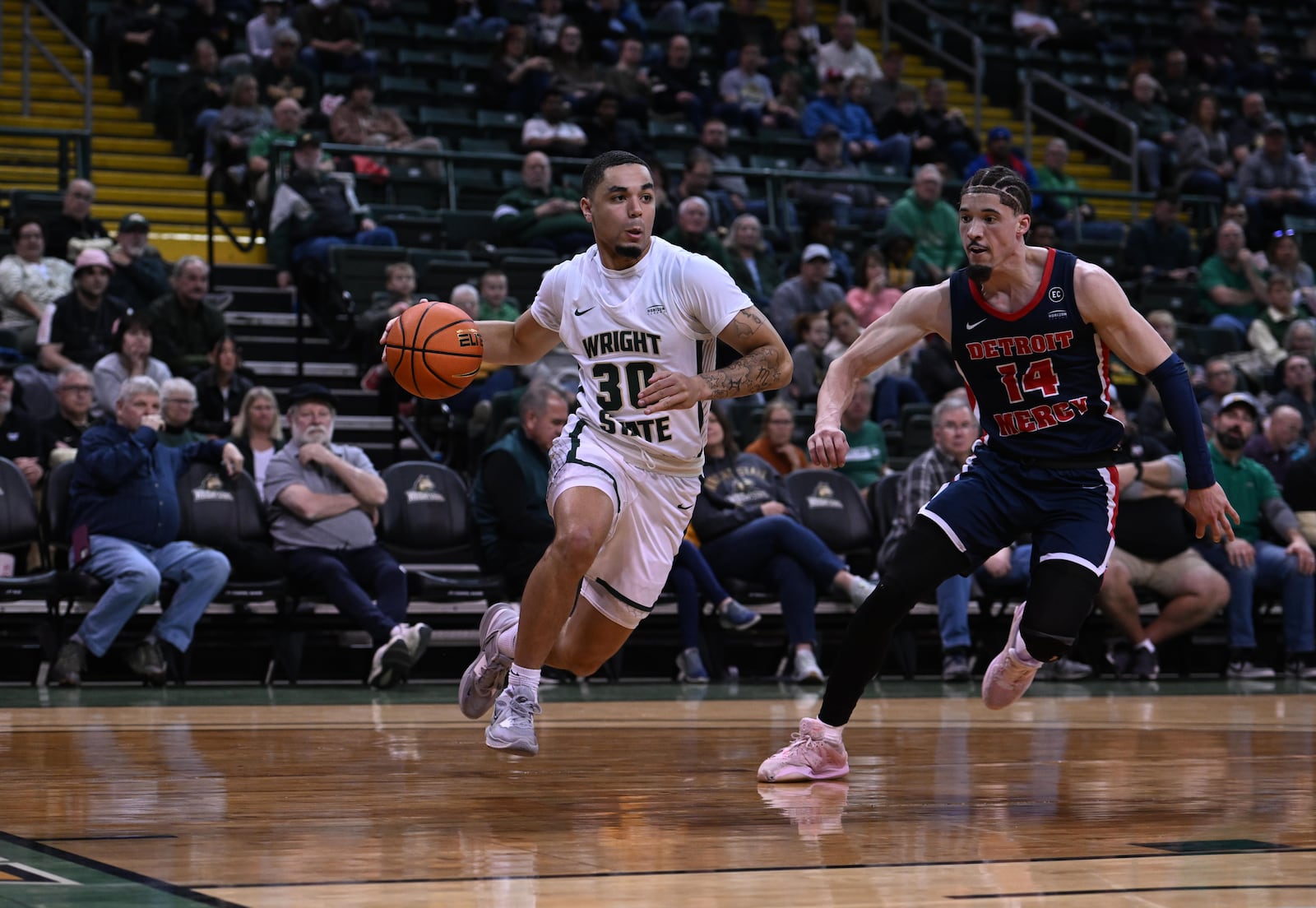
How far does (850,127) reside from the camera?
18469 mm

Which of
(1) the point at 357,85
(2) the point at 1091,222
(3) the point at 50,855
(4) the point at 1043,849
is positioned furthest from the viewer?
(2) the point at 1091,222

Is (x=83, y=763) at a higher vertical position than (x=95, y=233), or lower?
lower

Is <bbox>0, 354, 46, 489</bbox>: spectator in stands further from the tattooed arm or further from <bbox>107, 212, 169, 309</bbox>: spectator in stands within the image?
the tattooed arm

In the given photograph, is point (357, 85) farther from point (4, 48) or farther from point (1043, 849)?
point (1043, 849)

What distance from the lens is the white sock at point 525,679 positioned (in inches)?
219

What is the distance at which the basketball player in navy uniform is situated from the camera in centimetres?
555

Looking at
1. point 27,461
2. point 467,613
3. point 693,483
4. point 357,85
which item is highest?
point 357,85

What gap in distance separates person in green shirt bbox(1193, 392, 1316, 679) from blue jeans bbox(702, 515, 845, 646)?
2777 mm

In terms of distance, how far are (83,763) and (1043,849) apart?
10.3 ft

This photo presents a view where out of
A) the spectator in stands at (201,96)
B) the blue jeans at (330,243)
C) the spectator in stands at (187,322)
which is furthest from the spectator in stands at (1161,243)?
the spectator in stands at (187,322)

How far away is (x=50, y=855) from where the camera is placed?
13.1 feet

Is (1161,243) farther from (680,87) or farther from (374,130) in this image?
(374,130)

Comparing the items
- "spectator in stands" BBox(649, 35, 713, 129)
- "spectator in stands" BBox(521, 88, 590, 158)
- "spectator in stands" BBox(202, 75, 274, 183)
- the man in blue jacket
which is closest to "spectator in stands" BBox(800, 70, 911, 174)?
"spectator in stands" BBox(649, 35, 713, 129)

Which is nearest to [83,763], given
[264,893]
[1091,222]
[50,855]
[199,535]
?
[50,855]
